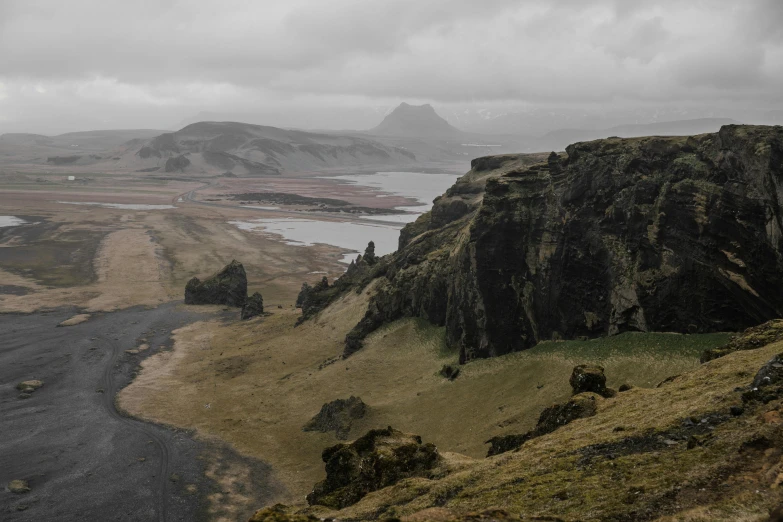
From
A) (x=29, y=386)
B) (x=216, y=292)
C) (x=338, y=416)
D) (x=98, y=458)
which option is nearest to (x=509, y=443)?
(x=338, y=416)

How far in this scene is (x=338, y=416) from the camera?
54719mm

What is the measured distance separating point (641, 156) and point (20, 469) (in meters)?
61.8

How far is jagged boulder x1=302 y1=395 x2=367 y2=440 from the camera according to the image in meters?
53.4

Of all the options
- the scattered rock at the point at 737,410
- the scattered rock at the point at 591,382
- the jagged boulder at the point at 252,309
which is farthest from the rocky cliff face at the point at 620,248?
the jagged boulder at the point at 252,309

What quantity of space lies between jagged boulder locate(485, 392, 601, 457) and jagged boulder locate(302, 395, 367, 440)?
22.3 metres

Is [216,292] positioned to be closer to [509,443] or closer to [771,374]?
[509,443]

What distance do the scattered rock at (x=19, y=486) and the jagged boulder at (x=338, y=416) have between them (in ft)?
76.9

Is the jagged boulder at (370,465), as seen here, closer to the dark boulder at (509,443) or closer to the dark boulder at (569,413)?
the dark boulder at (509,443)

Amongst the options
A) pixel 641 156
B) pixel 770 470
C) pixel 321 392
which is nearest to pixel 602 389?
pixel 770 470

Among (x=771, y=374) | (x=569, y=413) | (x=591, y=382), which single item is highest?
(x=771, y=374)

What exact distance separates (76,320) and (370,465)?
293 feet

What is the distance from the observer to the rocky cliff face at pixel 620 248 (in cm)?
4156

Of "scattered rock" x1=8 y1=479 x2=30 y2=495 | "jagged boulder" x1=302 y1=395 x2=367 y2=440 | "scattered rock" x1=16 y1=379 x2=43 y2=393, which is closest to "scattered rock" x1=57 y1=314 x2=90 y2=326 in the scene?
"scattered rock" x1=16 y1=379 x2=43 y2=393

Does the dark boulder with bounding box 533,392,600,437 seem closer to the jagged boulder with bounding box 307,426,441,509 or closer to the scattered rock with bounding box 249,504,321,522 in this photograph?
the jagged boulder with bounding box 307,426,441,509
